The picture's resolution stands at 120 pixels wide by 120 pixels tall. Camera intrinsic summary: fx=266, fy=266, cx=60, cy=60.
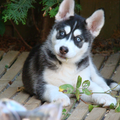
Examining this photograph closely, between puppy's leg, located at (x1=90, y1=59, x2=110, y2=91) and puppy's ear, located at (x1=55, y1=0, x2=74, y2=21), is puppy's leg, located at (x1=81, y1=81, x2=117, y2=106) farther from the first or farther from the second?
puppy's ear, located at (x1=55, y1=0, x2=74, y2=21)

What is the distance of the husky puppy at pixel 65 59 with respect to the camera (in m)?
3.36

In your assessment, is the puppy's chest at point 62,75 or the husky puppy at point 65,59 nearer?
the husky puppy at point 65,59

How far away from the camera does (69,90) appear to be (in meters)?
3.15

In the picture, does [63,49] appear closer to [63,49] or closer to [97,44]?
[63,49]

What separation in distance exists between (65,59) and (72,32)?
1.19 ft

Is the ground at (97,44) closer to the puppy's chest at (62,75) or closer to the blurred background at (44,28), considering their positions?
the blurred background at (44,28)

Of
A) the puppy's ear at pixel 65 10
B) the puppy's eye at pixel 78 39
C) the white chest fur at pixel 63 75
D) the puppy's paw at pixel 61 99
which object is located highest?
the puppy's ear at pixel 65 10

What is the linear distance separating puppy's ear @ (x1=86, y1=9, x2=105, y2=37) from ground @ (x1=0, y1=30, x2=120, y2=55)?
6.65 feet

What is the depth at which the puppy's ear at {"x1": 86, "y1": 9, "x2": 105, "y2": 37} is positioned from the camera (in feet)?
11.8

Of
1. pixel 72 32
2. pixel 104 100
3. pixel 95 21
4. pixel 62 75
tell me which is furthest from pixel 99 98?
pixel 95 21

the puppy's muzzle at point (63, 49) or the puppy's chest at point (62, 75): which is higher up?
the puppy's muzzle at point (63, 49)

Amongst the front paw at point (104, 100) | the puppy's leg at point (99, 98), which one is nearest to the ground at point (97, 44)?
the puppy's leg at point (99, 98)

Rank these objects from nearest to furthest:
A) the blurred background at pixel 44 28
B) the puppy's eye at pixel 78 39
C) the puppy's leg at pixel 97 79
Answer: the puppy's eye at pixel 78 39
the puppy's leg at pixel 97 79
the blurred background at pixel 44 28

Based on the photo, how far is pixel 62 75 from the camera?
11.9ft
